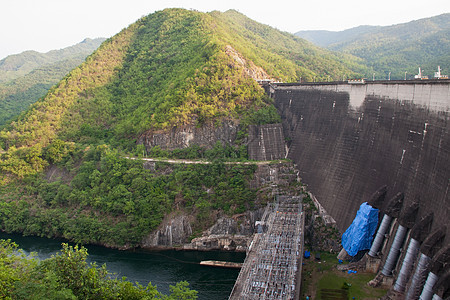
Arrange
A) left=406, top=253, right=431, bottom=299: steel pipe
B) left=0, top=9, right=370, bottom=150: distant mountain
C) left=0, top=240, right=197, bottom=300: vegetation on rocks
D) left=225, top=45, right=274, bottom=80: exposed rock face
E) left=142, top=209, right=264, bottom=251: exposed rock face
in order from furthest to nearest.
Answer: left=225, top=45, right=274, bottom=80: exposed rock face, left=0, top=9, right=370, bottom=150: distant mountain, left=142, top=209, right=264, bottom=251: exposed rock face, left=406, top=253, right=431, bottom=299: steel pipe, left=0, top=240, right=197, bottom=300: vegetation on rocks

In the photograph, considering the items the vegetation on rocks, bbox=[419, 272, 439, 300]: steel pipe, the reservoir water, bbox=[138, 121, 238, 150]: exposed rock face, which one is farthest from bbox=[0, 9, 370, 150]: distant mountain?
bbox=[419, 272, 439, 300]: steel pipe

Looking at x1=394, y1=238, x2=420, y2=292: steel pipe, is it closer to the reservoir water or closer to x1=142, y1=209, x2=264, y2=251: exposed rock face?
the reservoir water

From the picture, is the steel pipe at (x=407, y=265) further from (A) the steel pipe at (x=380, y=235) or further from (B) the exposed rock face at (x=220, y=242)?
(B) the exposed rock face at (x=220, y=242)

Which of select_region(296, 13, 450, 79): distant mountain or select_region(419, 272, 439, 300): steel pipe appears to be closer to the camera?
select_region(419, 272, 439, 300): steel pipe

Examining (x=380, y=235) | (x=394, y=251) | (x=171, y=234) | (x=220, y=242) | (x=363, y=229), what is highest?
(x=363, y=229)

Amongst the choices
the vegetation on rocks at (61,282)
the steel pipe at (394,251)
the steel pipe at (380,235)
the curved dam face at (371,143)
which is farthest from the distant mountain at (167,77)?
the vegetation on rocks at (61,282)

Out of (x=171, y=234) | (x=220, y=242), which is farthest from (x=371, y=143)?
(x=171, y=234)

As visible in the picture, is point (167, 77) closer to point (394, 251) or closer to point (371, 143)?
point (371, 143)

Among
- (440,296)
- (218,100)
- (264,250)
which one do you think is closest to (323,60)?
(218,100)
